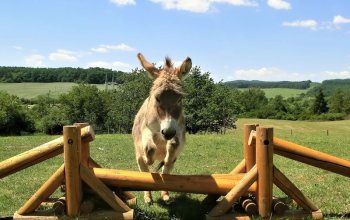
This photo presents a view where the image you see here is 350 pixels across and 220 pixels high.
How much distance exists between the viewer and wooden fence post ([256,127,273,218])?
6375mm

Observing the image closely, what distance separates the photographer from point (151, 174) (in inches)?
266

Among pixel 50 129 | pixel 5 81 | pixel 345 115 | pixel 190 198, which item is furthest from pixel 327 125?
pixel 5 81

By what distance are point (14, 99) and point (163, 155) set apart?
280 ft

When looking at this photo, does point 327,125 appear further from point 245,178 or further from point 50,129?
point 245,178

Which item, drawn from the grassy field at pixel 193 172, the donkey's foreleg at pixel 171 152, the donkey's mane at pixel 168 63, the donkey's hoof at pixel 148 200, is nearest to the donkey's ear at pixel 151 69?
the donkey's mane at pixel 168 63

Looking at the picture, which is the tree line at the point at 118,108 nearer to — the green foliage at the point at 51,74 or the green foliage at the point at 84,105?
the green foliage at the point at 84,105

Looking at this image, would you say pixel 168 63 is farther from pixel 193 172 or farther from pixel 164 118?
pixel 193 172

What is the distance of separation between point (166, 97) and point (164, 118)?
0.37 metres

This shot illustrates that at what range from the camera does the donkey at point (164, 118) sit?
657cm

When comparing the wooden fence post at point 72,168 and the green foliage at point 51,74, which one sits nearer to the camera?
the wooden fence post at point 72,168

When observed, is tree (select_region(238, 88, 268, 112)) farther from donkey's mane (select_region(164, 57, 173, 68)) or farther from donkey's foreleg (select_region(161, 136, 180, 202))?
donkey's mane (select_region(164, 57, 173, 68))

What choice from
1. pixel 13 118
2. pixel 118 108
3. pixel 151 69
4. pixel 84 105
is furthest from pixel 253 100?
pixel 151 69

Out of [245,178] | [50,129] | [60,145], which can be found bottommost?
[50,129]

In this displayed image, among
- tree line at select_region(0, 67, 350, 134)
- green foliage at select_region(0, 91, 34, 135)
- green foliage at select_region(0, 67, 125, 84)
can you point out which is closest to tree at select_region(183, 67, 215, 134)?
tree line at select_region(0, 67, 350, 134)
